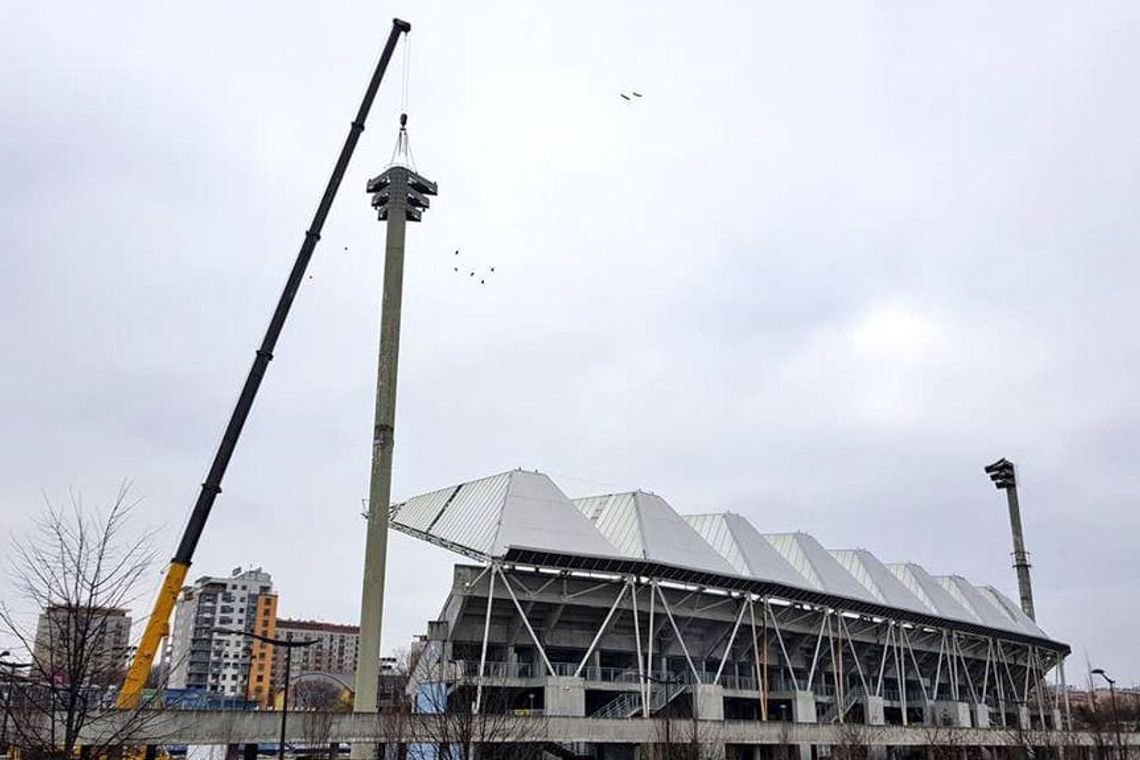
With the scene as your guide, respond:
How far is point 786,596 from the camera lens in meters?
72.8

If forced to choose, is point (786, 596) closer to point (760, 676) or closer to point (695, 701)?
point (760, 676)

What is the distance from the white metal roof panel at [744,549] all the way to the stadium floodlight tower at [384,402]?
27.6m

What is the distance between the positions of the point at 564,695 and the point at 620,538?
12.7 metres

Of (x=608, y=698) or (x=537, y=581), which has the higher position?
(x=537, y=581)

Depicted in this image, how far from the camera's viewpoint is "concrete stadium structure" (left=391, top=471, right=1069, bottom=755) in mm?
59344

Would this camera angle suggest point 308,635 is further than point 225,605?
Yes

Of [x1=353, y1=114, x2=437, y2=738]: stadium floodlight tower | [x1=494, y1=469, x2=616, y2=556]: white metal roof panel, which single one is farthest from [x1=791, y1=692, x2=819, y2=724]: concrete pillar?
[x1=353, y1=114, x2=437, y2=738]: stadium floodlight tower

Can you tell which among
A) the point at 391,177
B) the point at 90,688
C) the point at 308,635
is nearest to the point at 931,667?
the point at 391,177

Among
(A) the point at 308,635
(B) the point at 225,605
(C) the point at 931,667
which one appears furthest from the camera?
(A) the point at 308,635

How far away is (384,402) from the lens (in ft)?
191

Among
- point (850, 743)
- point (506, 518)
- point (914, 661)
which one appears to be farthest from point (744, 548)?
point (914, 661)

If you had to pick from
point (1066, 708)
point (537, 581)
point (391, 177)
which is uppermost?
point (391, 177)

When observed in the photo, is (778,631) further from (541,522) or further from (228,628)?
(228,628)

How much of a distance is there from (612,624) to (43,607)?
50.8 metres
